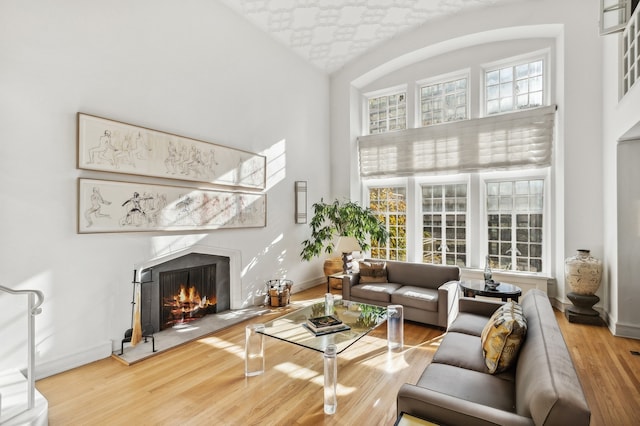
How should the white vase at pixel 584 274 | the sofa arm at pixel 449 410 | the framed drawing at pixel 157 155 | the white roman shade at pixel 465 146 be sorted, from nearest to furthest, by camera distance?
the sofa arm at pixel 449 410 → the framed drawing at pixel 157 155 → the white vase at pixel 584 274 → the white roman shade at pixel 465 146

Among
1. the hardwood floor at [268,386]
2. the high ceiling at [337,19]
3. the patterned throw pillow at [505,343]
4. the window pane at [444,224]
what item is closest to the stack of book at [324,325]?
the hardwood floor at [268,386]

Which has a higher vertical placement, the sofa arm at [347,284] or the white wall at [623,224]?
the white wall at [623,224]

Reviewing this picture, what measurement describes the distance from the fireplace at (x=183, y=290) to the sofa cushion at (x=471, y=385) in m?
3.11

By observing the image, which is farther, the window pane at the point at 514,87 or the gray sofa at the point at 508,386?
the window pane at the point at 514,87

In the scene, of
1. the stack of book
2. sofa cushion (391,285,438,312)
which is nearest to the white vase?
sofa cushion (391,285,438,312)

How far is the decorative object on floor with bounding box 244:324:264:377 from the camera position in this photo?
2889mm

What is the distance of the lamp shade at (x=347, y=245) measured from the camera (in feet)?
17.3

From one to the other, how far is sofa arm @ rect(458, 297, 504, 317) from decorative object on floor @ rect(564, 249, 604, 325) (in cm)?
183

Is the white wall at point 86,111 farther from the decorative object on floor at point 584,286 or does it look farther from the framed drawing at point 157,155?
the decorative object on floor at point 584,286

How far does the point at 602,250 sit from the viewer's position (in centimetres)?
445

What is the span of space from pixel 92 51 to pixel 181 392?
335 cm

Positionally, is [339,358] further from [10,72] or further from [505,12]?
[505,12]

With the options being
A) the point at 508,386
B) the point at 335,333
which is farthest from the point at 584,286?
the point at 335,333

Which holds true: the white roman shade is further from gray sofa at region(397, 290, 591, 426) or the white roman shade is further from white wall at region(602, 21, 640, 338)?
gray sofa at region(397, 290, 591, 426)
